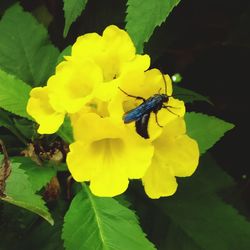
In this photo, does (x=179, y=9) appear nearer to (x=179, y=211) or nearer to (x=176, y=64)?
(x=176, y=64)

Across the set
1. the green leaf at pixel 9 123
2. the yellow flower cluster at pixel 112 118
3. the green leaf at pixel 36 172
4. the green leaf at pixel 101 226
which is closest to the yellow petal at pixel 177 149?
the yellow flower cluster at pixel 112 118

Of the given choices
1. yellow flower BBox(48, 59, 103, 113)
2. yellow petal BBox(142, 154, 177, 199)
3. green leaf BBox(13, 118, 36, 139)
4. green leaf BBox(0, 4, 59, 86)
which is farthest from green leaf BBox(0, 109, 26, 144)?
yellow petal BBox(142, 154, 177, 199)

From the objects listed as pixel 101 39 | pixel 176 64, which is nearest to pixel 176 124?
pixel 101 39

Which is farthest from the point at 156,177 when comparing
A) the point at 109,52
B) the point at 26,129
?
the point at 26,129

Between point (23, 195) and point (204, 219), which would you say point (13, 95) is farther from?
point (204, 219)

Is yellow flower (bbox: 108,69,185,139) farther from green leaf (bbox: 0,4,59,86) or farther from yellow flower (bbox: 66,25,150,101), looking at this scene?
green leaf (bbox: 0,4,59,86)

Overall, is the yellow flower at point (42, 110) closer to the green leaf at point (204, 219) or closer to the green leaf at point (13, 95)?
the green leaf at point (13, 95)
